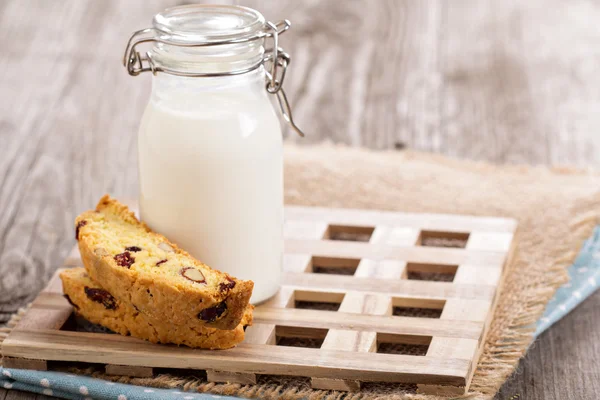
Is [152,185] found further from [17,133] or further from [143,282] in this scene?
[17,133]

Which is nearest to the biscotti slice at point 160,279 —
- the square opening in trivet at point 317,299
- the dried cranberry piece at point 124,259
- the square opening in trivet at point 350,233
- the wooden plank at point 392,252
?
the dried cranberry piece at point 124,259

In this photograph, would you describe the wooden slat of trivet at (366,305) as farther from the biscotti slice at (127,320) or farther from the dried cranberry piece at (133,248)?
the dried cranberry piece at (133,248)

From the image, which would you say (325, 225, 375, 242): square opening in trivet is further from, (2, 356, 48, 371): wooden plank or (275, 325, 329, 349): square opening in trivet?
(2, 356, 48, 371): wooden plank

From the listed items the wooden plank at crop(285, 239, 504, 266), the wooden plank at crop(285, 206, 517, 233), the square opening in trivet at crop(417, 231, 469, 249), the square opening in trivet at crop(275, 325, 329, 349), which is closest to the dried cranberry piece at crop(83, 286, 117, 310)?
the square opening in trivet at crop(275, 325, 329, 349)

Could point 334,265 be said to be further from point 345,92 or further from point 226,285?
point 345,92

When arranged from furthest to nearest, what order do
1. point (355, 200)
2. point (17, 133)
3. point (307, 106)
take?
point (307, 106)
point (17, 133)
point (355, 200)

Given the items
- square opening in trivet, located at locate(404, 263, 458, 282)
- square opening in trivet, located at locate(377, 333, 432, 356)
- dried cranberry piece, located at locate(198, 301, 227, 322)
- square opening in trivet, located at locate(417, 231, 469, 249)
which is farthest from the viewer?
square opening in trivet, located at locate(417, 231, 469, 249)

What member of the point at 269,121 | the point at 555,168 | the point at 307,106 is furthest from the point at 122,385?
the point at 307,106
